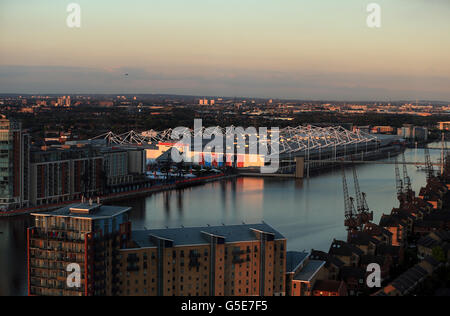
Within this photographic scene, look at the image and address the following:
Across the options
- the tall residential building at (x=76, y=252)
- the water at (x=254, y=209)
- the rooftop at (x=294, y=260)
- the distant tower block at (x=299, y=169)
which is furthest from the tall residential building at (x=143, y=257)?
the distant tower block at (x=299, y=169)

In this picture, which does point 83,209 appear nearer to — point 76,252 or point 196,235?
point 76,252

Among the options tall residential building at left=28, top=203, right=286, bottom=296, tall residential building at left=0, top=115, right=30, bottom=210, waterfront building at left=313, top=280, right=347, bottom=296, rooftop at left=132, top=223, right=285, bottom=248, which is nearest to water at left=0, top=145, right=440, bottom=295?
tall residential building at left=0, top=115, right=30, bottom=210

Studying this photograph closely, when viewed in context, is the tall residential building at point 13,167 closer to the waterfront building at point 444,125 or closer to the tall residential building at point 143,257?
the tall residential building at point 143,257

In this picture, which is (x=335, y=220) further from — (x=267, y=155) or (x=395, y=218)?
(x=267, y=155)

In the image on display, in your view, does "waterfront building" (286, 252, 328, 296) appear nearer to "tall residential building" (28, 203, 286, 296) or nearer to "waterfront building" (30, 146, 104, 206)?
"tall residential building" (28, 203, 286, 296)

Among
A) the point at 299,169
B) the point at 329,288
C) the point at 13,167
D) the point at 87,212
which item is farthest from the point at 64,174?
the point at 329,288

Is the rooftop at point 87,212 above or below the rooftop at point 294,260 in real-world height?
above

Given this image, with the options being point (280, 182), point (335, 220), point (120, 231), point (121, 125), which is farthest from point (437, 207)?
point (121, 125)
